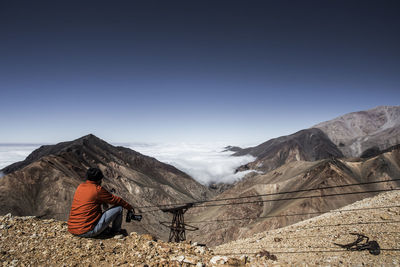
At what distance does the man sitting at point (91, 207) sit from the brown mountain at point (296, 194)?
65.0 m

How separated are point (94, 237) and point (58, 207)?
244ft

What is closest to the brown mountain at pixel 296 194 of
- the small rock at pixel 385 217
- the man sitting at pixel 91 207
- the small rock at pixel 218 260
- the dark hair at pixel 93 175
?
the small rock at pixel 385 217

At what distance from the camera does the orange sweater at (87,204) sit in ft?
26.3

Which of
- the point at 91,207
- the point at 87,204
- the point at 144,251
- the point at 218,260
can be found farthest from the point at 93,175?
the point at 218,260

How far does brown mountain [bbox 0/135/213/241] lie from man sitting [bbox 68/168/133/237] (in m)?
69.7

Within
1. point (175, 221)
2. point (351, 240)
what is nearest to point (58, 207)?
point (175, 221)

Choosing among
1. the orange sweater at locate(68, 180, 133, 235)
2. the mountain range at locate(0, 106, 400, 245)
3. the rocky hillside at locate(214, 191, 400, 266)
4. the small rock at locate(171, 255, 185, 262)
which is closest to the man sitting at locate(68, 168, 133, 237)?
the orange sweater at locate(68, 180, 133, 235)

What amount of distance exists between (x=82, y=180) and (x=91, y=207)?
94678 millimetres

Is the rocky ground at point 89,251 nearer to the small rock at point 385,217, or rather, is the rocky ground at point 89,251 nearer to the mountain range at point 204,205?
the small rock at point 385,217

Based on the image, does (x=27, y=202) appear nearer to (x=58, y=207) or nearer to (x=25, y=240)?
(x=58, y=207)

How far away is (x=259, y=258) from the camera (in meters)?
8.64

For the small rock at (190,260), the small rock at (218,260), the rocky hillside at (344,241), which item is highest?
the small rock at (190,260)

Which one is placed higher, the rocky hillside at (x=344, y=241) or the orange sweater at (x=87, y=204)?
the orange sweater at (x=87, y=204)

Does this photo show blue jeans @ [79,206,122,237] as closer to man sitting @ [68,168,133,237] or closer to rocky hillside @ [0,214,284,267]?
man sitting @ [68,168,133,237]
